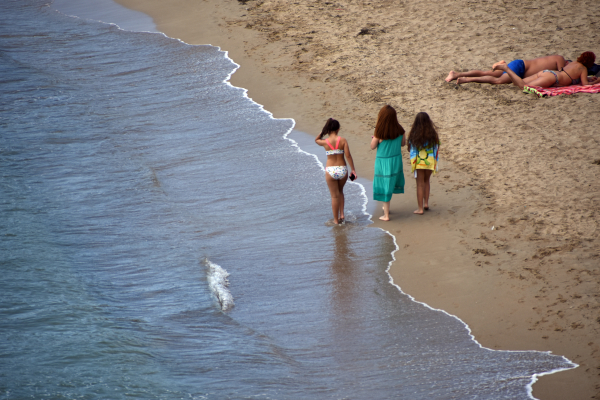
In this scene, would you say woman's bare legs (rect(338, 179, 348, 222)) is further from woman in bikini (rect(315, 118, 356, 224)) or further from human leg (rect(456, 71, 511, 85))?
human leg (rect(456, 71, 511, 85))

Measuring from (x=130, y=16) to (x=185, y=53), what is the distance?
4.90 m

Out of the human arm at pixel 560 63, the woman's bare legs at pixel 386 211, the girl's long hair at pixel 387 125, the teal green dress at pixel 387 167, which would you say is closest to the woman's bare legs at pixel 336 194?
the teal green dress at pixel 387 167

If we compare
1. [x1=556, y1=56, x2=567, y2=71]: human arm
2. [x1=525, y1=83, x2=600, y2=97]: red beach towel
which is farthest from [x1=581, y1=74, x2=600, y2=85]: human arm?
[x1=556, y1=56, x2=567, y2=71]: human arm

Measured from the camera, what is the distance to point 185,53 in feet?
50.0

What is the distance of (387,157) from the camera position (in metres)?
7.71

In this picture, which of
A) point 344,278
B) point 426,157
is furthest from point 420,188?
point 344,278

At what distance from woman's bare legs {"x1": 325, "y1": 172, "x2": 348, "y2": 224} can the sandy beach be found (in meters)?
0.56

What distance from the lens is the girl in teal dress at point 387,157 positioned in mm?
7562

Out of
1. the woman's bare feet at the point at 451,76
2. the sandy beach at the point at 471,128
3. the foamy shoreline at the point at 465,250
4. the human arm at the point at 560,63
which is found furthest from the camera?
the woman's bare feet at the point at 451,76

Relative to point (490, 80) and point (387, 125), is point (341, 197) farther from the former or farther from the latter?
point (490, 80)

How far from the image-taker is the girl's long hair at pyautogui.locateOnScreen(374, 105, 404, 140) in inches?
294

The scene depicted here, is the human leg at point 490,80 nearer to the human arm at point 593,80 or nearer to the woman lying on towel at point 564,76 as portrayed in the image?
the woman lying on towel at point 564,76

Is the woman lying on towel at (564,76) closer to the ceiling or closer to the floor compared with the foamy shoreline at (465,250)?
closer to the ceiling

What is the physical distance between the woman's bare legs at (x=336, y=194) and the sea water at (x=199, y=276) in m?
0.18
